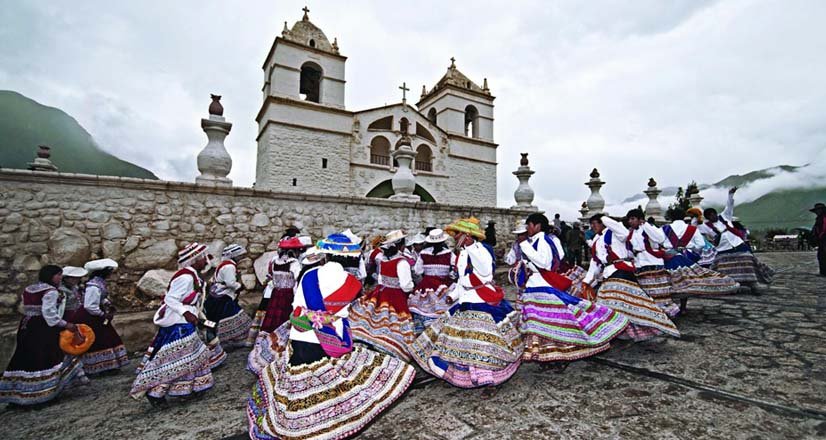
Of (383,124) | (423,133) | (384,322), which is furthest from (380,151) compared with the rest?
(384,322)

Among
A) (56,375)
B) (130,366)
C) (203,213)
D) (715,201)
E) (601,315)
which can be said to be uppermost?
(715,201)

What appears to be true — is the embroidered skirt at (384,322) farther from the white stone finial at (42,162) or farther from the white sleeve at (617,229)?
the white stone finial at (42,162)

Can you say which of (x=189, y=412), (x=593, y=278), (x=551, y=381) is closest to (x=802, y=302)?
(x=593, y=278)

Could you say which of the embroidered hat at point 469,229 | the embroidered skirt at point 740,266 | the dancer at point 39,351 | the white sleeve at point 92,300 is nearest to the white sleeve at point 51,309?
the dancer at point 39,351

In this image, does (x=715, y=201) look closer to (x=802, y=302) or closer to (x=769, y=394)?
(x=802, y=302)

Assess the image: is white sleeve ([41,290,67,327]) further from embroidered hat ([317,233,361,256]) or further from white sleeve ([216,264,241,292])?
embroidered hat ([317,233,361,256])

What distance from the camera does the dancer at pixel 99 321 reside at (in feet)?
14.2

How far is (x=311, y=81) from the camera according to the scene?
21.8 m

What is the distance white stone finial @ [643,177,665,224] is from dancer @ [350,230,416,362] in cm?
1177

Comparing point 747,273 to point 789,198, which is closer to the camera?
point 747,273

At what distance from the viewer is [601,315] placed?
12.7ft

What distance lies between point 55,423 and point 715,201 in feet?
358

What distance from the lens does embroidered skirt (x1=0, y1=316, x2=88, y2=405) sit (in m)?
3.57

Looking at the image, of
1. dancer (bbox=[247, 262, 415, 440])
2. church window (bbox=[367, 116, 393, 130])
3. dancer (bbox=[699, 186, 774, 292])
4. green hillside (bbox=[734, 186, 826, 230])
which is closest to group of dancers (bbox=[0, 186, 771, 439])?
dancer (bbox=[247, 262, 415, 440])
